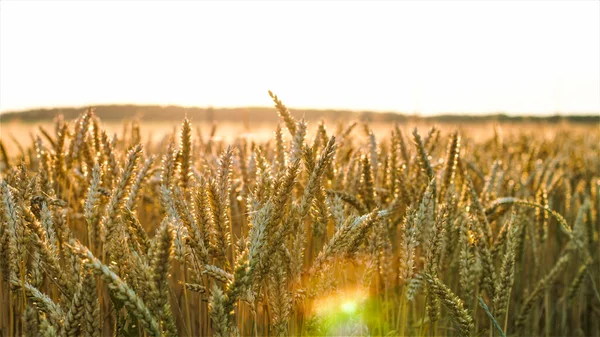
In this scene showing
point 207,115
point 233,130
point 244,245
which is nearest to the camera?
point 244,245

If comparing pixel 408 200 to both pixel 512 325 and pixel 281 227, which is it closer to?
pixel 281 227

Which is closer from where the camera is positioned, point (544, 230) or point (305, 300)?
point (305, 300)

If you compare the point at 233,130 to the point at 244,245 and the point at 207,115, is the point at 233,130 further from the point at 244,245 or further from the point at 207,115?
the point at 244,245

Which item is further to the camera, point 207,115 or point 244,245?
point 207,115

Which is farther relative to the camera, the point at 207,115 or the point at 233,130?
the point at 207,115

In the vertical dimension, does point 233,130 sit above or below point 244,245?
below

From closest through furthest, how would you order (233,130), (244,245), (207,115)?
(244,245) < (233,130) < (207,115)

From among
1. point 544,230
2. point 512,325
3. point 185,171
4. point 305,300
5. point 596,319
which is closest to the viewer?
point 305,300

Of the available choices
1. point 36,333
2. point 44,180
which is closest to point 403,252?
point 36,333

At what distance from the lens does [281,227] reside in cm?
114

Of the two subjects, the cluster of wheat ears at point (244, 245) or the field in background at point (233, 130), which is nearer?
the cluster of wheat ears at point (244, 245)

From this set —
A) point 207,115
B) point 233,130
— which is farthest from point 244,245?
point 207,115

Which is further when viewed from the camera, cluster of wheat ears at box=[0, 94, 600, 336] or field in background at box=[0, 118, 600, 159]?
field in background at box=[0, 118, 600, 159]

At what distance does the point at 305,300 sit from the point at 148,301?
1.52 feet
